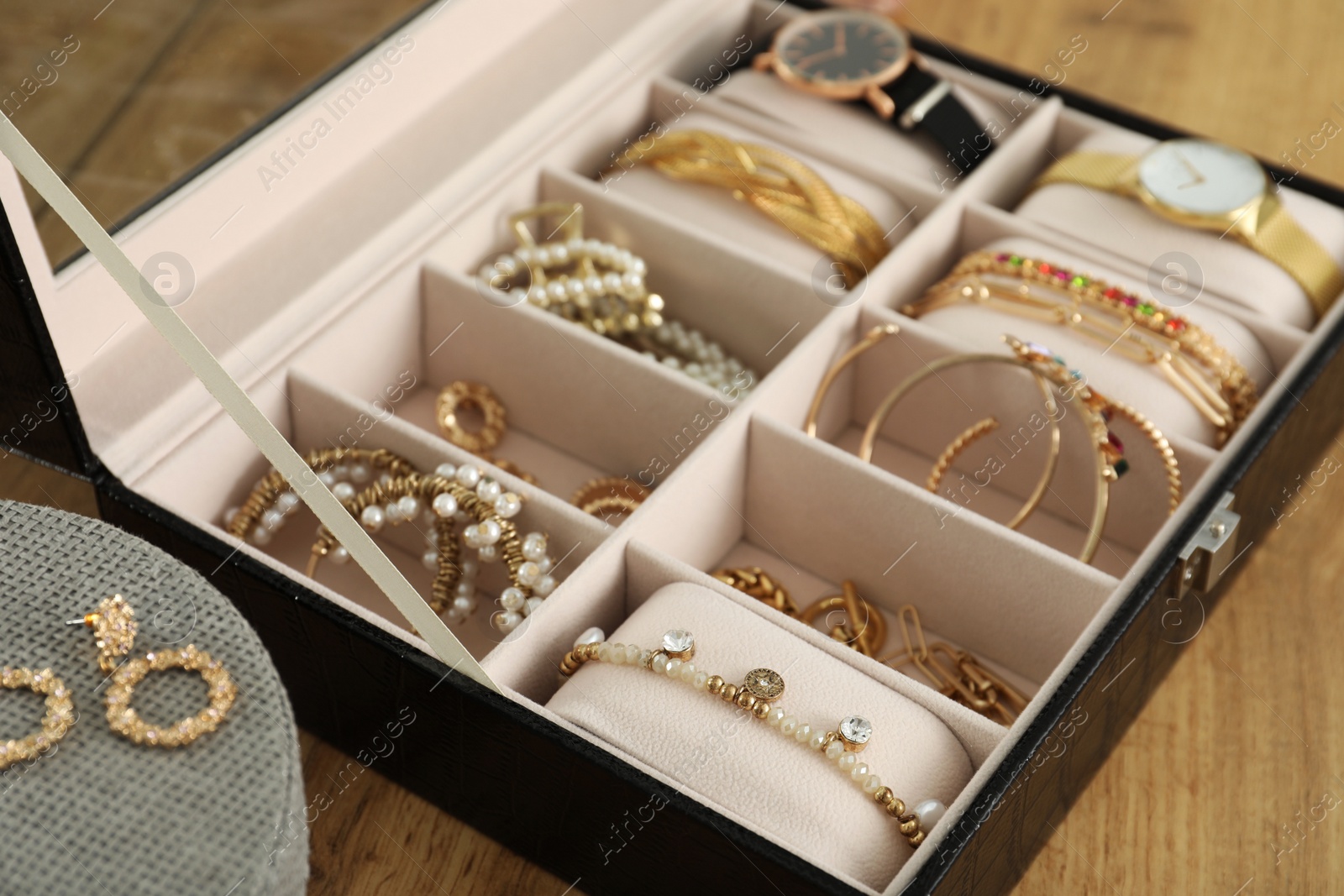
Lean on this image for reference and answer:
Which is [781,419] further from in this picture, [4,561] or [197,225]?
[4,561]

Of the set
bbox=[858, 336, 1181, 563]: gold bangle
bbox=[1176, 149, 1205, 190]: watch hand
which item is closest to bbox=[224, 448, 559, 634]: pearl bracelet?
bbox=[858, 336, 1181, 563]: gold bangle

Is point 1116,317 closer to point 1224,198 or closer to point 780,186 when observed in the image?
point 1224,198

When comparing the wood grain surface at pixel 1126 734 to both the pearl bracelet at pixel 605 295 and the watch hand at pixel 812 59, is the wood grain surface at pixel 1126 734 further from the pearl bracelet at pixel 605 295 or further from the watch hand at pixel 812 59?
the watch hand at pixel 812 59

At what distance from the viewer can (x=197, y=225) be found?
1.25 m

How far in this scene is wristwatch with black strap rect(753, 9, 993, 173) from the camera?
158cm

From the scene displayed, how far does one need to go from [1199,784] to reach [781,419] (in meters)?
0.47

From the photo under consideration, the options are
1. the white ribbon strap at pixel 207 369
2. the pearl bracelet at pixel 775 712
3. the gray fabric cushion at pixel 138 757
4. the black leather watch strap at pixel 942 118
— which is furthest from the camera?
the black leather watch strap at pixel 942 118

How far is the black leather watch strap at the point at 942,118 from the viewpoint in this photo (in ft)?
5.19

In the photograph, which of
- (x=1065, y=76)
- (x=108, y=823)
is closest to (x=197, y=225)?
(x=108, y=823)

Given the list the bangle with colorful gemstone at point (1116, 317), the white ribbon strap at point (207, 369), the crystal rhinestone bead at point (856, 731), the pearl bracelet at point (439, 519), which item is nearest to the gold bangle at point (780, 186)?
the bangle with colorful gemstone at point (1116, 317)

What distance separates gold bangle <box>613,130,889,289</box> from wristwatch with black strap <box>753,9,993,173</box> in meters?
0.12

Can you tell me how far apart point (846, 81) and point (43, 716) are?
1094 mm

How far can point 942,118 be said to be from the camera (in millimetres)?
1587

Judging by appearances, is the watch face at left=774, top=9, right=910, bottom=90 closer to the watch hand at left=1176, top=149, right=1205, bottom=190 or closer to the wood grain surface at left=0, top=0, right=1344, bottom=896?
the watch hand at left=1176, top=149, right=1205, bottom=190
